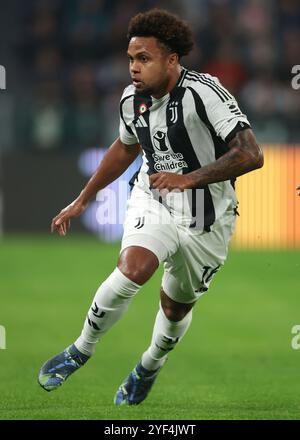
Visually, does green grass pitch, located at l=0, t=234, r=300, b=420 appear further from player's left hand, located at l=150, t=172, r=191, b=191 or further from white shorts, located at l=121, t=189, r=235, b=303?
player's left hand, located at l=150, t=172, r=191, b=191

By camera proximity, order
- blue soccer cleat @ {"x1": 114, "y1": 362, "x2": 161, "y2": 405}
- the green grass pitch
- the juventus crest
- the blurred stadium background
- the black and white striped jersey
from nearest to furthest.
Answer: the black and white striped jersey < the juventus crest < the green grass pitch < blue soccer cleat @ {"x1": 114, "y1": 362, "x2": 161, "y2": 405} < the blurred stadium background

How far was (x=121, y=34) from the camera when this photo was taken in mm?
17734

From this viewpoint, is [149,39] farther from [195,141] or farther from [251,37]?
[251,37]

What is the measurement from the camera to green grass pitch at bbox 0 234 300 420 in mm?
6441

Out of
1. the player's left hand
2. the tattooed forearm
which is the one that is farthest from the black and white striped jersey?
the player's left hand

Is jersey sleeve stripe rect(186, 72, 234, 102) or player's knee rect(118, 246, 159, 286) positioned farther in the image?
jersey sleeve stripe rect(186, 72, 234, 102)

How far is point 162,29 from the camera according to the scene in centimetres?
610

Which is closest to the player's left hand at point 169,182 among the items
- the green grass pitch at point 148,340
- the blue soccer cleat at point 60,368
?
the blue soccer cleat at point 60,368

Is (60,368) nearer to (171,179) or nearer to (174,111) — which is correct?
(171,179)

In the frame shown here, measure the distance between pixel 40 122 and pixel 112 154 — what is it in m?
9.31

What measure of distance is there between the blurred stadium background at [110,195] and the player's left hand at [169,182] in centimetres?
158

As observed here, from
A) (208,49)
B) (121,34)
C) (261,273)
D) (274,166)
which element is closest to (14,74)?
(121,34)

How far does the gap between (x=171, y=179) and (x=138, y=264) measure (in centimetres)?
52

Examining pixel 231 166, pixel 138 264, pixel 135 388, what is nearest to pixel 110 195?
pixel 135 388
